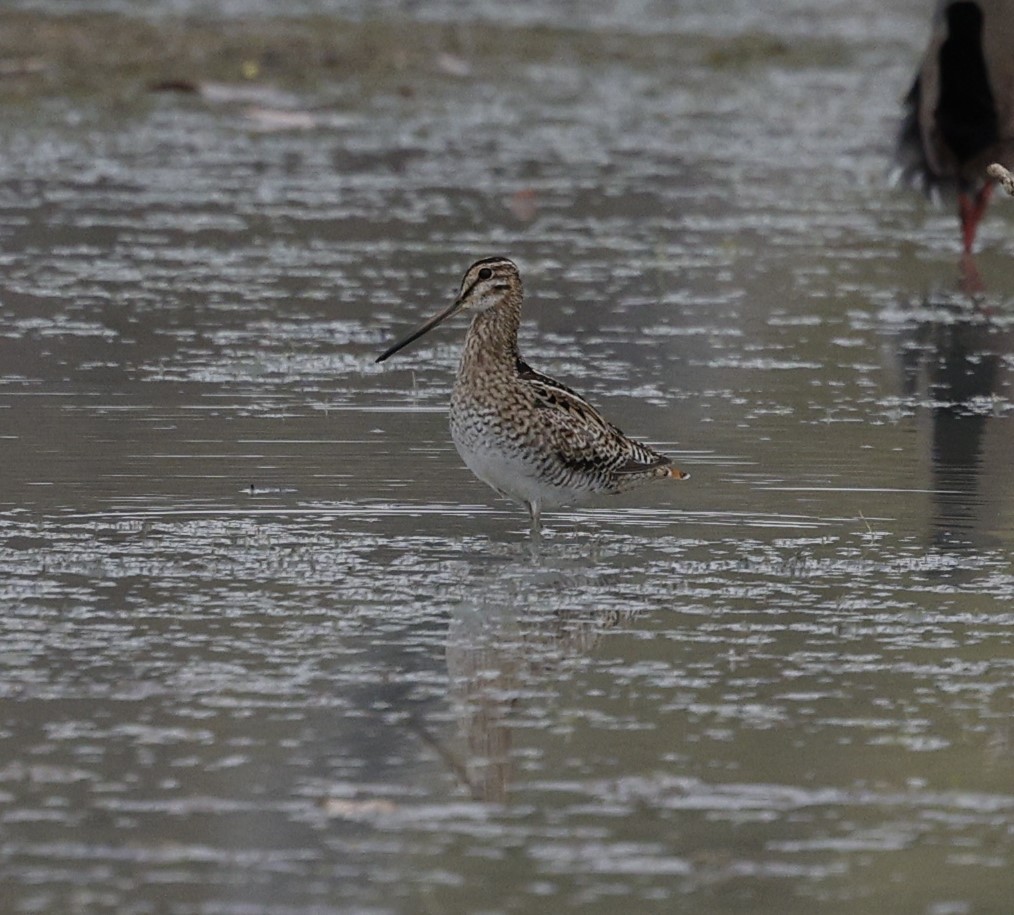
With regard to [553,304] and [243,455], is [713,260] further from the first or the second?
[243,455]

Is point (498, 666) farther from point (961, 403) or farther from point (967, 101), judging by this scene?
point (967, 101)

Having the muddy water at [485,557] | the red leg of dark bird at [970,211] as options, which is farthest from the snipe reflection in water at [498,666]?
the red leg of dark bird at [970,211]

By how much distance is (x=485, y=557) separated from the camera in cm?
885

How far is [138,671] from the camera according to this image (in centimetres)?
727

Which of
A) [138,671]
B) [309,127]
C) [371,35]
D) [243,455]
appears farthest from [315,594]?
[371,35]

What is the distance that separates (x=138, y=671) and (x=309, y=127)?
1501 centimetres

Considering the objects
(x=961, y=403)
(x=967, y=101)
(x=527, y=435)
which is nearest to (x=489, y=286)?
(x=527, y=435)

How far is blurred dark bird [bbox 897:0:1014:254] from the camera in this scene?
A: 16234 mm

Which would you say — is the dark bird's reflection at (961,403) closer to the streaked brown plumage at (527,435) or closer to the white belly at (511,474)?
the streaked brown plumage at (527,435)

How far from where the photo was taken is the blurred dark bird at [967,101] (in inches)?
639

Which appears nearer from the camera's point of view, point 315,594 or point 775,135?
point 315,594

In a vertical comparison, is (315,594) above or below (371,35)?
below

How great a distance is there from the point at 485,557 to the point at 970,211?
28.1 feet

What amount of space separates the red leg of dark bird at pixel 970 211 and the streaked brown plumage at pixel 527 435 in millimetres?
7296
